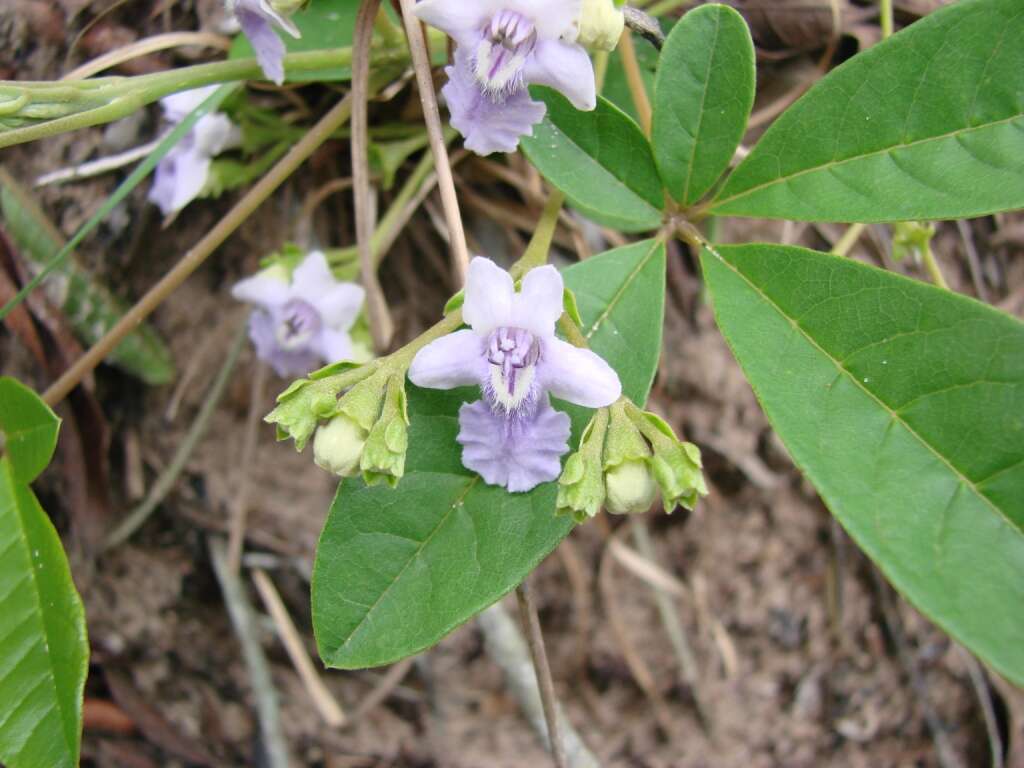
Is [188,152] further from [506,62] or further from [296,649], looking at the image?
[296,649]

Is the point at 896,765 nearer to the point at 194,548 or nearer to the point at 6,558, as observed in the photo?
the point at 194,548

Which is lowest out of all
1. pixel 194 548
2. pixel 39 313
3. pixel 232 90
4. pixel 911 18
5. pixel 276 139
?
pixel 194 548

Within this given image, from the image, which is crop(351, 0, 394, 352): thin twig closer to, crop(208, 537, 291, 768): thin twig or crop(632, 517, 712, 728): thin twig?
crop(208, 537, 291, 768): thin twig

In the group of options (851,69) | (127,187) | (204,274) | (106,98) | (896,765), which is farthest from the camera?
(896,765)

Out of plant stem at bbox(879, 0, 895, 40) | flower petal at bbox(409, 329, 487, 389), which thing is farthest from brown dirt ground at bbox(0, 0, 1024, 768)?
flower petal at bbox(409, 329, 487, 389)

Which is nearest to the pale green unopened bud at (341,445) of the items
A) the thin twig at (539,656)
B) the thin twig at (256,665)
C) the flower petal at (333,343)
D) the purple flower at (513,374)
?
the purple flower at (513,374)

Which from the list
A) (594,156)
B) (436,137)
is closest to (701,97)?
(594,156)

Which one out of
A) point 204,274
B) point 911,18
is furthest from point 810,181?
point 204,274
